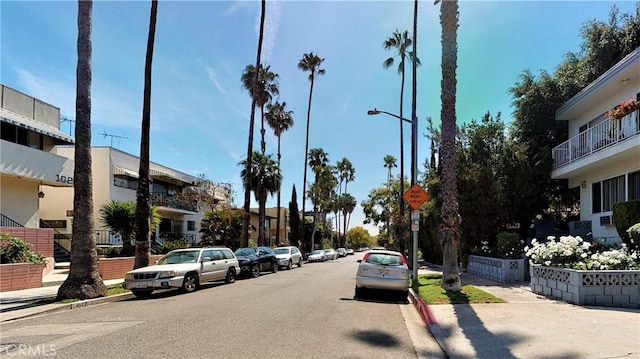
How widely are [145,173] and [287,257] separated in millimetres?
13866

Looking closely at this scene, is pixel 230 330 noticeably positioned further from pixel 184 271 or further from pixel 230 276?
pixel 230 276

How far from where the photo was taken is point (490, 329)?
322 inches

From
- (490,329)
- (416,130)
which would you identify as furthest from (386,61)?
(490,329)

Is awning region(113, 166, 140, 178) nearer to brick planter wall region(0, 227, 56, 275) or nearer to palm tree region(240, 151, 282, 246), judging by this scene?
palm tree region(240, 151, 282, 246)

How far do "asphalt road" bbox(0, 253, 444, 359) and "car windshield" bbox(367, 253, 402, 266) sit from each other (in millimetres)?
1305

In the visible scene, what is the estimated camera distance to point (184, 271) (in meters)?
14.7

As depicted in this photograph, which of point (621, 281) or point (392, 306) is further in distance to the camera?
point (392, 306)

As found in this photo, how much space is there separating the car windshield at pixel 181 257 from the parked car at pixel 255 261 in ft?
15.4

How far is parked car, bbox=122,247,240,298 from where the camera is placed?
45.2 feet

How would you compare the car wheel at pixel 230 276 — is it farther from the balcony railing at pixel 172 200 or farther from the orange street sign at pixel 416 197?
the balcony railing at pixel 172 200

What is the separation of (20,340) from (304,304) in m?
6.38

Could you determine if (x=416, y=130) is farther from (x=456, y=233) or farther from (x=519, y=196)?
(x=456, y=233)

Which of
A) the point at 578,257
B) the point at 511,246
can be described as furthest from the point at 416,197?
the point at 578,257

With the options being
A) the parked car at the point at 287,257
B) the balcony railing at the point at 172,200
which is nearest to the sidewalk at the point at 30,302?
the parked car at the point at 287,257
